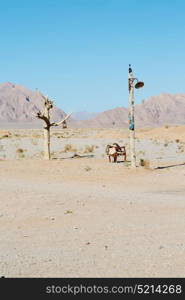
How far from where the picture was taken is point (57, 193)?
15.5 m

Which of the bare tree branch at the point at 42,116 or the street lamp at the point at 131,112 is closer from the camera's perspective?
the street lamp at the point at 131,112

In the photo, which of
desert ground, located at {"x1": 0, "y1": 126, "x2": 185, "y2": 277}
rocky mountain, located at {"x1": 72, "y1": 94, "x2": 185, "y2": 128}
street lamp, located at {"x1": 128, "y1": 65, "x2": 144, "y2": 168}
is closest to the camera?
desert ground, located at {"x1": 0, "y1": 126, "x2": 185, "y2": 277}

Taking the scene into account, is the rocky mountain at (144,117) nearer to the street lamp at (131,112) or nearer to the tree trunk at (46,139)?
the tree trunk at (46,139)

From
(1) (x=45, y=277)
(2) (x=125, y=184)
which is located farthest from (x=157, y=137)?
(1) (x=45, y=277)

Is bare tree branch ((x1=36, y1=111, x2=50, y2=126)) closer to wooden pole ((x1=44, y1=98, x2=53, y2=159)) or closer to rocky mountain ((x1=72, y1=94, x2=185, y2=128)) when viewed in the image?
wooden pole ((x1=44, y1=98, x2=53, y2=159))

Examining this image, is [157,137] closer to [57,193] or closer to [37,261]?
[57,193]

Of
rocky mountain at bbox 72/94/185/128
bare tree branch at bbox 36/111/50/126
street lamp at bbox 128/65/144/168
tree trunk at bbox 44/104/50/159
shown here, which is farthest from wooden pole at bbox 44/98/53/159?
rocky mountain at bbox 72/94/185/128

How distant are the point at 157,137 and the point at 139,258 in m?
53.3

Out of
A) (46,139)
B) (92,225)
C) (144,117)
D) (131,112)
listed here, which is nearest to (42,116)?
(46,139)

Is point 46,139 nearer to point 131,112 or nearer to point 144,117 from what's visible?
point 131,112

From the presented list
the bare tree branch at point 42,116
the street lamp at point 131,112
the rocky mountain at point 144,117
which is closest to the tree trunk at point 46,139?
the bare tree branch at point 42,116

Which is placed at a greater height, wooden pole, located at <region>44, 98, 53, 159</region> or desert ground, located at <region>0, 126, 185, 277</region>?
wooden pole, located at <region>44, 98, 53, 159</region>

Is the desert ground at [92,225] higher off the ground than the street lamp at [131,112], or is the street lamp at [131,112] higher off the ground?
the street lamp at [131,112]

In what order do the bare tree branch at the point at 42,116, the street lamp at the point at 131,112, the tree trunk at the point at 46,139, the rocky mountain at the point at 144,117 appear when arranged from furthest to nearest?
the rocky mountain at the point at 144,117 → the tree trunk at the point at 46,139 → the bare tree branch at the point at 42,116 → the street lamp at the point at 131,112
